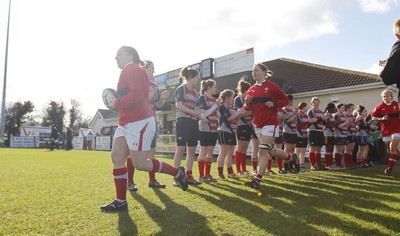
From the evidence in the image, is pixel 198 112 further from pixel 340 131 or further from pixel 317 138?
pixel 340 131

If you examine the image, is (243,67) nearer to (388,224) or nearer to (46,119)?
(388,224)

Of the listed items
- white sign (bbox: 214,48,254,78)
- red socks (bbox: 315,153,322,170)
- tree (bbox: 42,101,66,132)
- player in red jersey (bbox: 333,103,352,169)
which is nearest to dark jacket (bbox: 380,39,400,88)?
red socks (bbox: 315,153,322,170)

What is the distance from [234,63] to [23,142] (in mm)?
33974

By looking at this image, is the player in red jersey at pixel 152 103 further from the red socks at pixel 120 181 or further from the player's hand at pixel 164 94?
the red socks at pixel 120 181

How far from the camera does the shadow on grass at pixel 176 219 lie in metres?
2.99

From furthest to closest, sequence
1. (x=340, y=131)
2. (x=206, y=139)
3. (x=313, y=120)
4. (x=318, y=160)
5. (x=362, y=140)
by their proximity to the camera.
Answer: (x=362, y=140) → (x=340, y=131) → (x=318, y=160) → (x=313, y=120) → (x=206, y=139)

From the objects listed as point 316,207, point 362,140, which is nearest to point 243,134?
point 316,207

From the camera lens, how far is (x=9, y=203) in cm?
434

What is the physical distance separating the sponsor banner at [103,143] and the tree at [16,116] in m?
47.5

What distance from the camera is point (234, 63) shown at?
976 inches

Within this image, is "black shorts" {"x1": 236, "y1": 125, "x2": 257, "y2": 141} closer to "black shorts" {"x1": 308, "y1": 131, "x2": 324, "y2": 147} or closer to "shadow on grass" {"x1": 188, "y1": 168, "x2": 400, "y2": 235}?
"shadow on grass" {"x1": 188, "y1": 168, "x2": 400, "y2": 235}

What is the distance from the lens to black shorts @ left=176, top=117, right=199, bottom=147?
616 centimetres

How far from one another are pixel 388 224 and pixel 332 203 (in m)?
1.05

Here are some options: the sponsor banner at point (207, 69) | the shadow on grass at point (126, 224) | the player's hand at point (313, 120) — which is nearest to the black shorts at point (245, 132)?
the player's hand at point (313, 120)
